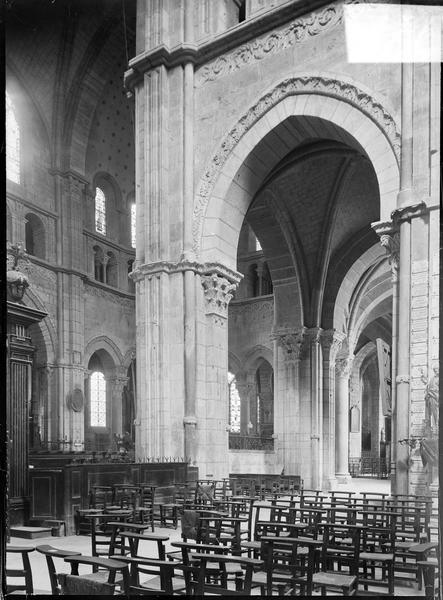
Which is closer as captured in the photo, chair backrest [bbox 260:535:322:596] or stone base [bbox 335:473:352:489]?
chair backrest [bbox 260:535:322:596]

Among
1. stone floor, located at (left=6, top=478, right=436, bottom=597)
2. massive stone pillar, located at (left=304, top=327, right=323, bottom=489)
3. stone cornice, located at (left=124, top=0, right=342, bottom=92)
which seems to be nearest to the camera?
stone floor, located at (left=6, top=478, right=436, bottom=597)

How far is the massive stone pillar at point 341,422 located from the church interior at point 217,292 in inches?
3.9

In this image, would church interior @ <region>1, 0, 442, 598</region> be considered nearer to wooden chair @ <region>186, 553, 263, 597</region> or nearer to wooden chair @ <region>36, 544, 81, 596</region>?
wooden chair @ <region>186, 553, 263, 597</region>

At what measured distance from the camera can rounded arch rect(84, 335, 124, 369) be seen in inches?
1159

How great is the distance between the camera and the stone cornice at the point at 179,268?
53.8 feet

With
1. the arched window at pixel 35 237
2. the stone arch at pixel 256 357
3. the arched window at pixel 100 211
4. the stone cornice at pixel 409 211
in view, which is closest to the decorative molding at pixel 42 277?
the arched window at pixel 35 237

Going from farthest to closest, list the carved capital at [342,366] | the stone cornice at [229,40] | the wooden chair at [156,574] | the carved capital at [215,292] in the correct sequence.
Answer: the carved capital at [342,366] < the carved capital at [215,292] < the stone cornice at [229,40] < the wooden chair at [156,574]

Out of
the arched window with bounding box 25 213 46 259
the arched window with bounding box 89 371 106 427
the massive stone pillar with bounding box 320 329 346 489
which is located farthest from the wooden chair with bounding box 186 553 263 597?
the arched window with bounding box 89 371 106 427

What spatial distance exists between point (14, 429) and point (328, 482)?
45.0ft

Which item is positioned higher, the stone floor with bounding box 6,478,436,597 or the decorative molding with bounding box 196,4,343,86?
the decorative molding with bounding box 196,4,343,86

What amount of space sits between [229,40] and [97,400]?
61.7 ft

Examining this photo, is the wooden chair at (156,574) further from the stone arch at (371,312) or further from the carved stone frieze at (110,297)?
the carved stone frieze at (110,297)

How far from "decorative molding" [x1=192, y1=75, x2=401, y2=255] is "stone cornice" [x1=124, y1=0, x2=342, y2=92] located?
4.70ft

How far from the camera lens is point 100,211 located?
31.8 meters
